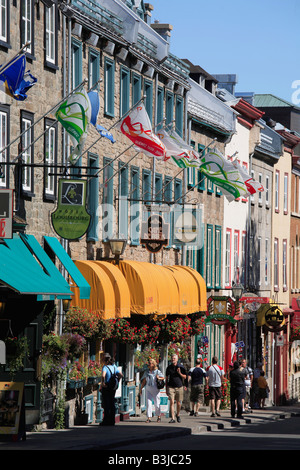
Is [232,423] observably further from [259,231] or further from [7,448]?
[259,231]

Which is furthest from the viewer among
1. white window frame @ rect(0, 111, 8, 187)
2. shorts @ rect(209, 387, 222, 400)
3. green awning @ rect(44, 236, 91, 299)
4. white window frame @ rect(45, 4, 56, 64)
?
shorts @ rect(209, 387, 222, 400)

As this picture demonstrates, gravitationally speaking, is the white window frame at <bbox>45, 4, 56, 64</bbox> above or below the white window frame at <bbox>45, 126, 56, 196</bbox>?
above

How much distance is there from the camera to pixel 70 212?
82.4ft

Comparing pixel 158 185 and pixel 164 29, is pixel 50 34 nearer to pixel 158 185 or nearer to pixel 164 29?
pixel 158 185

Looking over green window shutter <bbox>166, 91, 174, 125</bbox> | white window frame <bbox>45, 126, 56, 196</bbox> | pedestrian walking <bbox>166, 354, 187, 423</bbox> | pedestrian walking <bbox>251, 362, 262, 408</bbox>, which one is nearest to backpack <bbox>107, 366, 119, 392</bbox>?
pedestrian walking <bbox>166, 354, 187, 423</bbox>

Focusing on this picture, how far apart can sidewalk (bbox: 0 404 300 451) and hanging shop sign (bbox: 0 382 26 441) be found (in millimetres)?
278

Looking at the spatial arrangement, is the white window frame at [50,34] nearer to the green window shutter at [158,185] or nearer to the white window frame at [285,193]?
the green window shutter at [158,185]

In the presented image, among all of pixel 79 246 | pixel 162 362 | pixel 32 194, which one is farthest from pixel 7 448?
pixel 162 362

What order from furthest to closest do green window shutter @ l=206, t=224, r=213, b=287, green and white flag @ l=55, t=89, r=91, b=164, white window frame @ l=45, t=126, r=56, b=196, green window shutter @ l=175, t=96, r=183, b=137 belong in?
1. green window shutter @ l=206, t=224, r=213, b=287
2. green window shutter @ l=175, t=96, r=183, b=137
3. white window frame @ l=45, t=126, r=56, b=196
4. green and white flag @ l=55, t=89, r=91, b=164

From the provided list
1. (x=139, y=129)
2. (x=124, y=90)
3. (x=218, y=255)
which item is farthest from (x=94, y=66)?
(x=218, y=255)

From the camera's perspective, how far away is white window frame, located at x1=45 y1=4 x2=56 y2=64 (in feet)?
90.9

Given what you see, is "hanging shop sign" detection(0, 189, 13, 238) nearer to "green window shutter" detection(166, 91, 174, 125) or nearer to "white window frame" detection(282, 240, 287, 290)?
"green window shutter" detection(166, 91, 174, 125)

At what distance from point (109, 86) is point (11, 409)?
43.2ft
